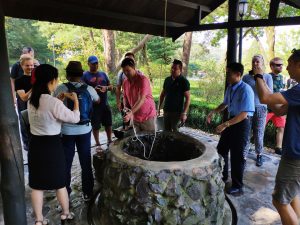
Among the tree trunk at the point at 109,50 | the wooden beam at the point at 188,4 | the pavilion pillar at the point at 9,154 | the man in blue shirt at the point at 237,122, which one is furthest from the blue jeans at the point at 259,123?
the tree trunk at the point at 109,50

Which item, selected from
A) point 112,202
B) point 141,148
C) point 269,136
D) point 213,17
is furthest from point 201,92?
point 112,202

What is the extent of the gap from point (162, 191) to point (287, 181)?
106cm

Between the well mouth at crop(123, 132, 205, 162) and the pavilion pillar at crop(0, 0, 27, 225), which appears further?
the well mouth at crop(123, 132, 205, 162)

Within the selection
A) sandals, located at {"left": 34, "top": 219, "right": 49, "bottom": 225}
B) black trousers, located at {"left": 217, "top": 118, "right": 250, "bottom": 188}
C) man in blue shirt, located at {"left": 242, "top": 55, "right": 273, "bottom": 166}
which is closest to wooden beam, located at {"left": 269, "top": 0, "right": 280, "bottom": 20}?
man in blue shirt, located at {"left": 242, "top": 55, "right": 273, "bottom": 166}

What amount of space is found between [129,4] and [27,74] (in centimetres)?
199

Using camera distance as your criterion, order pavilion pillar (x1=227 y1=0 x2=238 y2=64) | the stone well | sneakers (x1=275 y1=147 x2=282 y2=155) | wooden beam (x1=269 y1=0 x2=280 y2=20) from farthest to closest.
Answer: sneakers (x1=275 y1=147 x2=282 y2=155) < pavilion pillar (x1=227 y1=0 x2=238 y2=64) < wooden beam (x1=269 y1=0 x2=280 y2=20) < the stone well

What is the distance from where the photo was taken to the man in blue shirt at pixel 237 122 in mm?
3207

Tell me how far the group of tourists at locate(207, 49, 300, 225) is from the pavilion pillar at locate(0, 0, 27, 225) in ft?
6.68

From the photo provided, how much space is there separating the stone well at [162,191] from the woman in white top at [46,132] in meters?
0.49

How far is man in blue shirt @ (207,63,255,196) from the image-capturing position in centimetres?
321

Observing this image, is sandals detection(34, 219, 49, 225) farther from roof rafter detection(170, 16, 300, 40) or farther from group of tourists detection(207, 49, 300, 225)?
roof rafter detection(170, 16, 300, 40)

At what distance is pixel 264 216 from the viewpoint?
3039 mm

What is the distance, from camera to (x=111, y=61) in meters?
11.1

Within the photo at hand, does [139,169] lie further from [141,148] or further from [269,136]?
[269,136]
